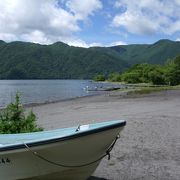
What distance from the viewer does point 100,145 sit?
748 centimetres

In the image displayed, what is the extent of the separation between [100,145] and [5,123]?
427cm

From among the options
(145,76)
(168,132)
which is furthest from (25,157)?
(145,76)

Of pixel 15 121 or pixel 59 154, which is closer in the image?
pixel 59 154

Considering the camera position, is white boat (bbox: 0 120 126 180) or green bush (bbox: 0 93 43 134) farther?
green bush (bbox: 0 93 43 134)

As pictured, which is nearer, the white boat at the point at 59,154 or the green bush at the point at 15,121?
the white boat at the point at 59,154

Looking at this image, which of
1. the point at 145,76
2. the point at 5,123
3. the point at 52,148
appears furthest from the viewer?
the point at 145,76

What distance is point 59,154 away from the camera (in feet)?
23.9

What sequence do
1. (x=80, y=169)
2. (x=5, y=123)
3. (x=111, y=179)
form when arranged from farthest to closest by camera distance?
(x=5, y=123)
(x=111, y=179)
(x=80, y=169)

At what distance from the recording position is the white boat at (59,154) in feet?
23.0

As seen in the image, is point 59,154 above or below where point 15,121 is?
below

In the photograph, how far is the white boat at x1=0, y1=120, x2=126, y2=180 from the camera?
276 inches

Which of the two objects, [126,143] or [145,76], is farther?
[145,76]

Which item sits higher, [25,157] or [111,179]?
[25,157]

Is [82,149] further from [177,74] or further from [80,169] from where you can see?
[177,74]
